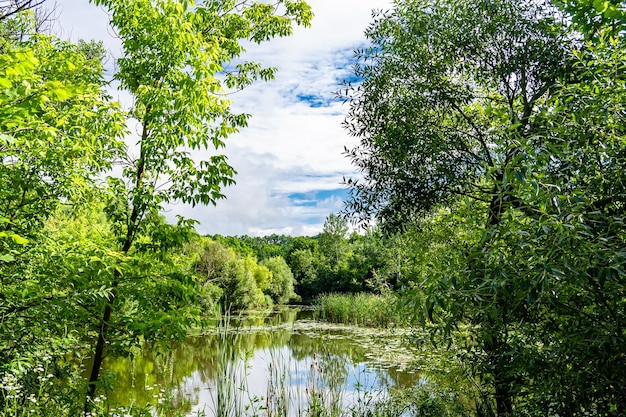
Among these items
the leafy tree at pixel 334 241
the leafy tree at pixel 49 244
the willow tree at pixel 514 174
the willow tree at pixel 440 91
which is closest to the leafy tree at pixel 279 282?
the leafy tree at pixel 334 241

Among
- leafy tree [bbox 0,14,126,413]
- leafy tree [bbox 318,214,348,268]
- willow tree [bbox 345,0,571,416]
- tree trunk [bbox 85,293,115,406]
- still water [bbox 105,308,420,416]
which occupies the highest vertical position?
leafy tree [bbox 318,214,348,268]

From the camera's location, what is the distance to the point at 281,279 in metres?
37.4

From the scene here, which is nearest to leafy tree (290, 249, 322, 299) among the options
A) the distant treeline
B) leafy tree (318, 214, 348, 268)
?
the distant treeline

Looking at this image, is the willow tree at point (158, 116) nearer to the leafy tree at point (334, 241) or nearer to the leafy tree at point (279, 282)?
the leafy tree at point (279, 282)

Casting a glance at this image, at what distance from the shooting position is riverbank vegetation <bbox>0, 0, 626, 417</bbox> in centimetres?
207

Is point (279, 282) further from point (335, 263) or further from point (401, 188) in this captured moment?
point (401, 188)

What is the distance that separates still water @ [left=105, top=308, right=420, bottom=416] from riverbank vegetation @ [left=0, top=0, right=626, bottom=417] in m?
0.15

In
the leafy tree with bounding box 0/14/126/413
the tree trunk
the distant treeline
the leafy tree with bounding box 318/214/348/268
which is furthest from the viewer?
the leafy tree with bounding box 318/214/348/268

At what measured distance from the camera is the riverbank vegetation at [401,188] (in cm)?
207

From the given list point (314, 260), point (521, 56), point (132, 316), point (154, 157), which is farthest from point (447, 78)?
point (314, 260)

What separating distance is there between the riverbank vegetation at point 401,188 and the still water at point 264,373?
0.50ft

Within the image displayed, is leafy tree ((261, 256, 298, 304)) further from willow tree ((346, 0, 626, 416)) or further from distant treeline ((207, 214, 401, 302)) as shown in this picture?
willow tree ((346, 0, 626, 416))

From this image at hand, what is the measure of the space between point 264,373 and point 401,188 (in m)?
8.10

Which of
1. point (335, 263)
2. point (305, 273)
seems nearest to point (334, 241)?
point (335, 263)
